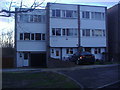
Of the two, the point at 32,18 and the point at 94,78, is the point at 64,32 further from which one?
the point at 94,78

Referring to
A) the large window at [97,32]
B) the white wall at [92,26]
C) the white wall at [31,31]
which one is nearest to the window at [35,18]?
the white wall at [31,31]

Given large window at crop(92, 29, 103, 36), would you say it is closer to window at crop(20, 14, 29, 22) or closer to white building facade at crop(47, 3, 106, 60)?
white building facade at crop(47, 3, 106, 60)

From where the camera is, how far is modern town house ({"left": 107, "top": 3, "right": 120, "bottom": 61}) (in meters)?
40.6

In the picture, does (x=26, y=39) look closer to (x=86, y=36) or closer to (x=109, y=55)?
(x=86, y=36)

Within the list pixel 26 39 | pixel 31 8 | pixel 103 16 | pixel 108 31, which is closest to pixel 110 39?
pixel 108 31

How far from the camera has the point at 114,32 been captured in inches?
1656

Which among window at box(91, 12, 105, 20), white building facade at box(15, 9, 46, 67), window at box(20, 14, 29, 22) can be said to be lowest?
white building facade at box(15, 9, 46, 67)

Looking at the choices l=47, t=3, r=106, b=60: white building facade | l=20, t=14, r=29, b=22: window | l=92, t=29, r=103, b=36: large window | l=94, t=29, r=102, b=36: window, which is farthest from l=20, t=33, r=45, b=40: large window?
l=94, t=29, r=102, b=36: window

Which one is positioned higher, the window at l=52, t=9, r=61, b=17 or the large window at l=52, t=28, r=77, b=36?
the window at l=52, t=9, r=61, b=17

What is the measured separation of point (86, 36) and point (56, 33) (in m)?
4.75

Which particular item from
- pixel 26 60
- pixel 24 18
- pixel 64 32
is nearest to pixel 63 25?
pixel 64 32

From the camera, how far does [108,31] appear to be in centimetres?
4416

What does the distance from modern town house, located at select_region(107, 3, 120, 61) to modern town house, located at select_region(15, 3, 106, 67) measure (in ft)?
8.31

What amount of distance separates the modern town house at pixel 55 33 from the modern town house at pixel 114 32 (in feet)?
8.31
